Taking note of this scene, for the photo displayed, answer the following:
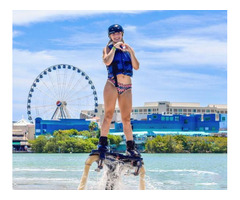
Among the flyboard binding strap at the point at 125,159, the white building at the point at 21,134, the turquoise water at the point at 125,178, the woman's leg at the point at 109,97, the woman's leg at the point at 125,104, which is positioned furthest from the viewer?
the white building at the point at 21,134

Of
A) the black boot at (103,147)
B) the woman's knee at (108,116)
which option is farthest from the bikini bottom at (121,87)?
the black boot at (103,147)

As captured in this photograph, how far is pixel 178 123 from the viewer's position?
90.9 metres

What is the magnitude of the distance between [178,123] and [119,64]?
8095 cm

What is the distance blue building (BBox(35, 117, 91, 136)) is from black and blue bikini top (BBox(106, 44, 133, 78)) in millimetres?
71853

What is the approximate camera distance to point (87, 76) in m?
62.7

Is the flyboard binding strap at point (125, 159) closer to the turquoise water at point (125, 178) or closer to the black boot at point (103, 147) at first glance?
the black boot at point (103, 147)

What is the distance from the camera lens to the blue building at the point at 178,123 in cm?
8894

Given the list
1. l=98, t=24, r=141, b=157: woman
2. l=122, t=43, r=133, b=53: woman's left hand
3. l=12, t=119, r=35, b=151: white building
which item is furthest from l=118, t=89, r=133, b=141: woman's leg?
l=12, t=119, r=35, b=151: white building

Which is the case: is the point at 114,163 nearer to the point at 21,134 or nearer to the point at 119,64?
the point at 119,64

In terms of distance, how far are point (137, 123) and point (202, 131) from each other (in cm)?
979

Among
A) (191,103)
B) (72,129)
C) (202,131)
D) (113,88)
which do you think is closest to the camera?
(113,88)

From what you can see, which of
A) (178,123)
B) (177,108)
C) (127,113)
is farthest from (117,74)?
(177,108)
